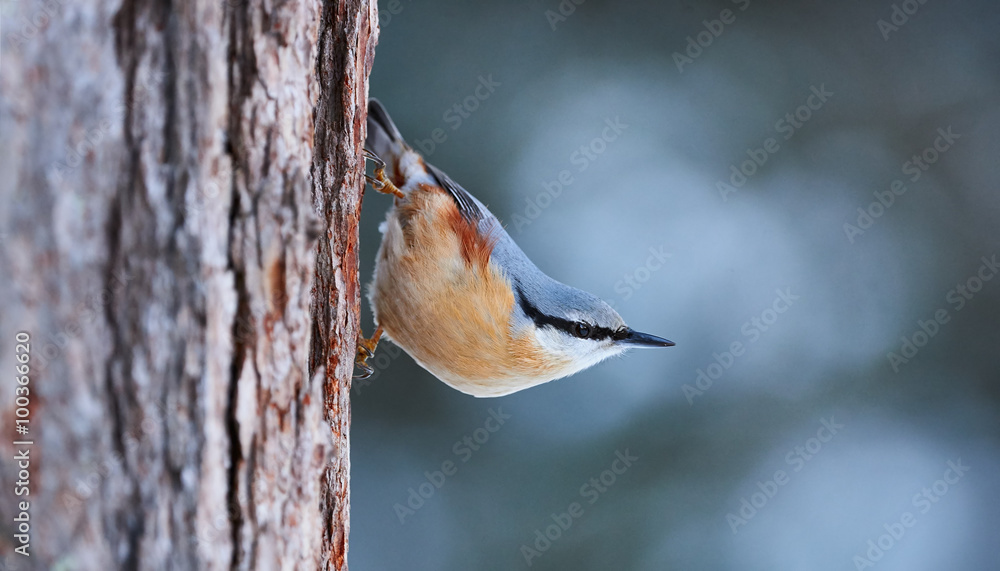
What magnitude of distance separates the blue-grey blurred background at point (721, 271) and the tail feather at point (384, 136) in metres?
0.56

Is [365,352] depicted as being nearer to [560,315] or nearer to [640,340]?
[560,315]

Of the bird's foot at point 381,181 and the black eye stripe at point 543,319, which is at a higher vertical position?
the black eye stripe at point 543,319

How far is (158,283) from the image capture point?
977mm

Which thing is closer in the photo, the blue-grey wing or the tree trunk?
the tree trunk

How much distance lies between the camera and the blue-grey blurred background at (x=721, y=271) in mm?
3143

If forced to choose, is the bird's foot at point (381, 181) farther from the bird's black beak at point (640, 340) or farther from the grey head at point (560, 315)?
the bird's black beak at point (640, 340)

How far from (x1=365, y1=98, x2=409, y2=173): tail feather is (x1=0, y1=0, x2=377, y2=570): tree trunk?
1.42 metres

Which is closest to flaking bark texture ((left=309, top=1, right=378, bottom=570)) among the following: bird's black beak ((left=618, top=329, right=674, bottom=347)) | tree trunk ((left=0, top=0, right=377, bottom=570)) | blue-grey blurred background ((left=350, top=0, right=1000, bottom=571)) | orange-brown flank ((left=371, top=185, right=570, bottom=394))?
tree trunk ((left=0, top=0, right=377, bottom=570))

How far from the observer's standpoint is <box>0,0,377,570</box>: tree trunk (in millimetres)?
907

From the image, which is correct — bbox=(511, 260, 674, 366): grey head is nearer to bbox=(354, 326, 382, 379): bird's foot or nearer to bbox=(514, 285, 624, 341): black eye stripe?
bbox=(514, 285, 624, 341): black eye stripe

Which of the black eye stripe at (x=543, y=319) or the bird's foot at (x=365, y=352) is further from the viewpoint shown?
the bird's foot at (x=365, y=352)

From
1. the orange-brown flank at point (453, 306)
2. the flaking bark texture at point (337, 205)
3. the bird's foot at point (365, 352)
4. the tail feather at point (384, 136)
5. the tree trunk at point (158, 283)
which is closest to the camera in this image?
the tree trunk at point (158, 283)

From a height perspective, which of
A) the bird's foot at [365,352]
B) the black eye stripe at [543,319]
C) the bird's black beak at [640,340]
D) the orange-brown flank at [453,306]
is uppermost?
the bird's black beak at [640,340]

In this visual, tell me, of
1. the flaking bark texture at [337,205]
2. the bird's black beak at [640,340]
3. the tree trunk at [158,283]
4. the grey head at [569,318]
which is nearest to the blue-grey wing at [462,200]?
the grey head at [569,318]
